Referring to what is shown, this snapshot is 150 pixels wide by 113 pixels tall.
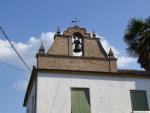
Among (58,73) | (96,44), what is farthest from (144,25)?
(58,73)

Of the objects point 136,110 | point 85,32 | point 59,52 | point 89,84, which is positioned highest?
point 85,32

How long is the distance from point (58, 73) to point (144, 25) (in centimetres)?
690

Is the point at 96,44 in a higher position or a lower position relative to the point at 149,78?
higher

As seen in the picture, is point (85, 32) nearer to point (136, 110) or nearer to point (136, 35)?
point (136, 35)

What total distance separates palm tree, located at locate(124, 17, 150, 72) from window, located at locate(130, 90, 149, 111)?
2.32 m

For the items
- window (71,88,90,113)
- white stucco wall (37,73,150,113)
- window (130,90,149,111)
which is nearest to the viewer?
white stucco wall (37,73,150,113)

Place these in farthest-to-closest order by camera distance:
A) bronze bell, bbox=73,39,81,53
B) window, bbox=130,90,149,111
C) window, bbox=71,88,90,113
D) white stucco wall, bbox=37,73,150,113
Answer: bronze bell, bbox=73,39,81,53 < window, bbox=130,90,149,111 < window, bbox=71,88,90,113 < white stucco wall, bbox=37,73,150,113

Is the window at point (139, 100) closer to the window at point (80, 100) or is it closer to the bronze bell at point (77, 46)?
the window at point (80, 100)

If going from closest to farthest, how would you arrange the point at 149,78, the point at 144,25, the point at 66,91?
1. the point at 66,91
2. the point at 149,78
3. the point at 144,25

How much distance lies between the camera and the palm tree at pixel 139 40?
977 inches

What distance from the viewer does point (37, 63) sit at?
22.5m

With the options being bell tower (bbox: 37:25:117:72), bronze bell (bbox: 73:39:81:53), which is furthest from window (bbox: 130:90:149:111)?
bronze bell (bbox: 73:39:81:53)

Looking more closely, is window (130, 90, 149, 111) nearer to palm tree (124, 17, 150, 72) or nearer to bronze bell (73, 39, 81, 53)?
palm tree (124, 17, 150, 72)

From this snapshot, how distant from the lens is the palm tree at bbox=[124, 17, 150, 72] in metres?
24.8
